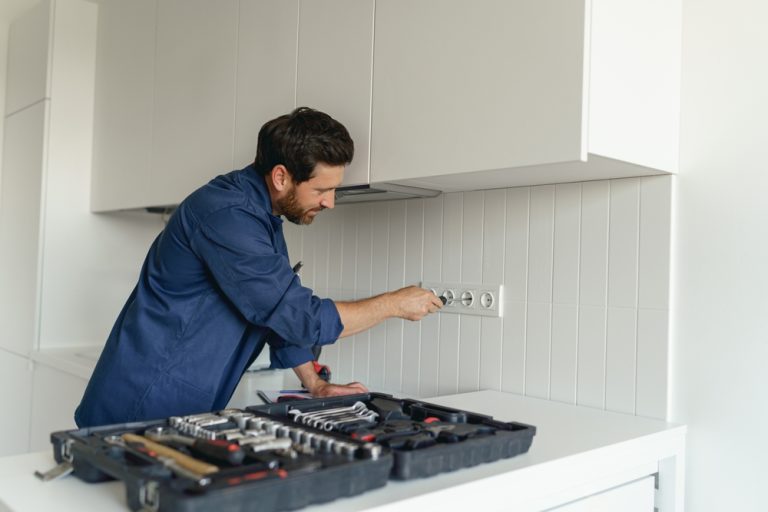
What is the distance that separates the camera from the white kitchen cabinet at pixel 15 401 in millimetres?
2932

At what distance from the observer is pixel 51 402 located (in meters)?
2.73

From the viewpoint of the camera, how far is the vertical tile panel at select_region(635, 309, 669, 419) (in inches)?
57.4

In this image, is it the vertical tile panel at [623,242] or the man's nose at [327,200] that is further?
the man's nose at [327,200]

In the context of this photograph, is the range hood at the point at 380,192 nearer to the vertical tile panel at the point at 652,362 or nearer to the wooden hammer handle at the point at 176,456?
the vertical tile panel at the point at 652,362

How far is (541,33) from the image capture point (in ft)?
4.17

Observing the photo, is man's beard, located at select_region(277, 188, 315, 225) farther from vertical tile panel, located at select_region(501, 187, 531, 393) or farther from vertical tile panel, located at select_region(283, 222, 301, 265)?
vertical tile panel, located at select_region(283, 222, 301, 265)

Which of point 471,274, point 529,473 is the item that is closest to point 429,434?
point 529,473

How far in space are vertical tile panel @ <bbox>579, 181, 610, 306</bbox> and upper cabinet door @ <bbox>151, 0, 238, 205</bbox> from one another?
112cm

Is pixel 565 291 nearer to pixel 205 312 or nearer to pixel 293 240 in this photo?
pixel 205 312

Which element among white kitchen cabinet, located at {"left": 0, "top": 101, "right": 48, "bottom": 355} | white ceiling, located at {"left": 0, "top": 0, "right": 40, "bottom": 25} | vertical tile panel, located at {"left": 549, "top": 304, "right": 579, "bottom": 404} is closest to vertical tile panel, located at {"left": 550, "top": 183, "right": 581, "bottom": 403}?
vertical tile panel, located at {"left": 549, "top": 304, "right": 579, "bottom": 404}

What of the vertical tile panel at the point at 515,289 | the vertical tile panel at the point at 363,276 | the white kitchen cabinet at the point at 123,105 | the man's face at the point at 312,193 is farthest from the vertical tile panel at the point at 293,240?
the vertical tile panel at the point at 515,289

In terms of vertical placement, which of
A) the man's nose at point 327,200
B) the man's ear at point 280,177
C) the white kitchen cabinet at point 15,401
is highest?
the man's ear at point 280,177

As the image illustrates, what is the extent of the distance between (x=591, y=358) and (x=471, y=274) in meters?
0.42

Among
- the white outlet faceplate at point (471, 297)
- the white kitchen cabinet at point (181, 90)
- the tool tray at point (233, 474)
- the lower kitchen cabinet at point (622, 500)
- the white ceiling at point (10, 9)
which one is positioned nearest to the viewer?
the tool tray at point (233, 474)
